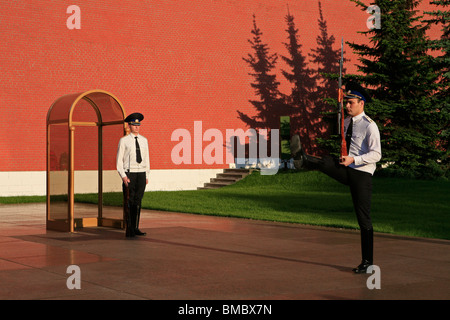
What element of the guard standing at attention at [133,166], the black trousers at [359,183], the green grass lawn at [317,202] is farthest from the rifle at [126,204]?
the black trousers at [359,183]

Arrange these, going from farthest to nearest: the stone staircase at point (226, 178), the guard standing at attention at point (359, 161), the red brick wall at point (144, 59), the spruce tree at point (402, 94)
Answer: the stone staircase at point (226, 178) < the spruce tree at point (402, 94) < the red brick wall at point (144, 59) < the guard standing at attention at point (359, 161)

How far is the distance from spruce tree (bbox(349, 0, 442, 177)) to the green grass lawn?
3209 millimetres

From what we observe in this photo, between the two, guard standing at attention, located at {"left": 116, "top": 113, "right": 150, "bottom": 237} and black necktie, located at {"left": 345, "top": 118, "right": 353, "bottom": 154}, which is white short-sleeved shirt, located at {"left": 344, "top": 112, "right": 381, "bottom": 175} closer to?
black necktie, located at {"left": 345, "top": 118, "right": 353, "bottom": 154}

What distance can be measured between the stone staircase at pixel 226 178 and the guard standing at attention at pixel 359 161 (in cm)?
2079

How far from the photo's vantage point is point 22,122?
2453 cm

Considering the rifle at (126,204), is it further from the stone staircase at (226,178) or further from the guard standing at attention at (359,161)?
the stone staircase at (226,178)

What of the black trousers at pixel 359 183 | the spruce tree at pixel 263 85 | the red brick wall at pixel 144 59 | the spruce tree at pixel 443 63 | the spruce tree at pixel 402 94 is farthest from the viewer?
the spruce tree at pixel 263 85

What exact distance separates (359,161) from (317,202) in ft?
38.9

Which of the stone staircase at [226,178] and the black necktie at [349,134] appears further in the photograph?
the stone staircase at [226,178]

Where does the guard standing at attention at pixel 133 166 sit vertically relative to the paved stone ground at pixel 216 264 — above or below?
above

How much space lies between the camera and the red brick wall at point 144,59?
24578mm

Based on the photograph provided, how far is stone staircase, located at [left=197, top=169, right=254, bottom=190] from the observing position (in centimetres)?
2883

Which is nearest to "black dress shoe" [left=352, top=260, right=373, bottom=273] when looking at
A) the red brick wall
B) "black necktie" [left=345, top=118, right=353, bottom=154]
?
"black necktie" [left=345, top=118, right=353, bottom=154]
